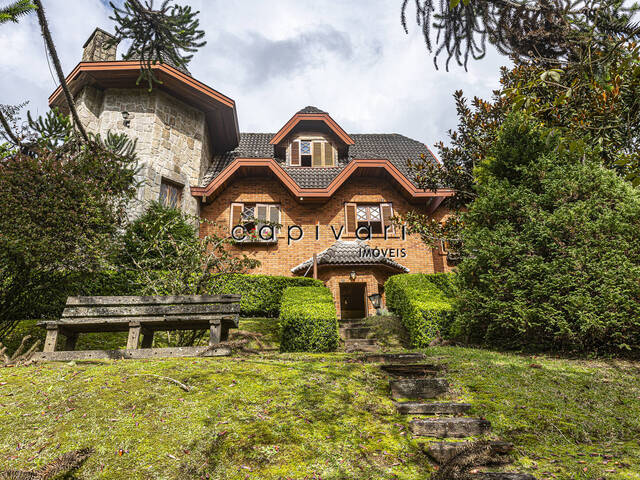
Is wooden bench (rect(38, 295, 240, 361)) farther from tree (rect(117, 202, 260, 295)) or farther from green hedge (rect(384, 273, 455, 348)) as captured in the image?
green hedge (rect(384, 273, 455, 348))

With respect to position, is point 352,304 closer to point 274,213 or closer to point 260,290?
point 274,213

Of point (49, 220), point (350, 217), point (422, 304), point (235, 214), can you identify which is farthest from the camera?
point (350, 217)

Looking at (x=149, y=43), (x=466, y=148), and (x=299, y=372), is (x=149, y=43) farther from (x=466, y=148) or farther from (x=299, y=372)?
(x=466, y=148)

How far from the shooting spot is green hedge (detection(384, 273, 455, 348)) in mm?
9312

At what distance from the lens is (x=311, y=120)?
18219mm

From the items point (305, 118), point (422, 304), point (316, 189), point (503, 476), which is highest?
point (305, 118)

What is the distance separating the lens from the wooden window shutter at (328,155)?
18.2 m

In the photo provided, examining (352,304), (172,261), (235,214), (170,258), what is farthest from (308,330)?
(352,304)

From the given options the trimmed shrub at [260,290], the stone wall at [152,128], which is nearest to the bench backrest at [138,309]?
the trimmed shrub at [260,290]

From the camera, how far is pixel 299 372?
4.82m

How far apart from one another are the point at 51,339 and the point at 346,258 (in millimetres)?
10468

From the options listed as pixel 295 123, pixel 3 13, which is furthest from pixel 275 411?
pixel 295 123

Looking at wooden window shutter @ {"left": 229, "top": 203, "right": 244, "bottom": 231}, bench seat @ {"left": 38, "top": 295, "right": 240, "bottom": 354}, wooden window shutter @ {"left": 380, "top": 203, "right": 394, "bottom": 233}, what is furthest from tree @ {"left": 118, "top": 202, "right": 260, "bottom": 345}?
wooden window shutter @ {"left": 380, "top": 203, "right": 394, "bottom": 233}

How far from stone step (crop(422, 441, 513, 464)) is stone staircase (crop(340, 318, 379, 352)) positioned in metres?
5.79
